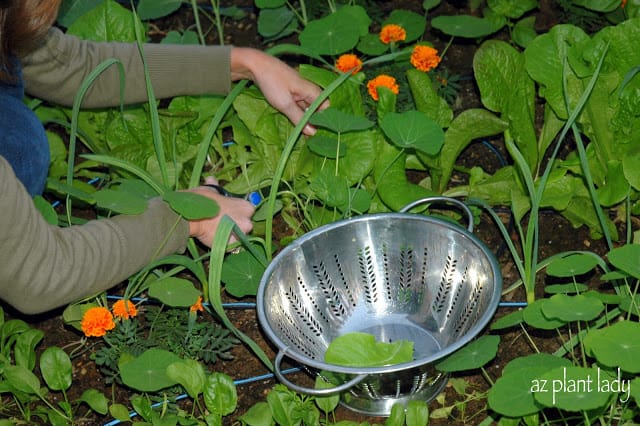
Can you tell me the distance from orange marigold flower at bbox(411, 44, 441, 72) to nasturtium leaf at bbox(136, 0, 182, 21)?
605 mm

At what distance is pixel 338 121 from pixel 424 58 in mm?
356

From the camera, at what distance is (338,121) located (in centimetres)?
198

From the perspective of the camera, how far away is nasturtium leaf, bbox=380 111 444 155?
1.93 meters

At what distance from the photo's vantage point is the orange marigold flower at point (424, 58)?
2.22 meters

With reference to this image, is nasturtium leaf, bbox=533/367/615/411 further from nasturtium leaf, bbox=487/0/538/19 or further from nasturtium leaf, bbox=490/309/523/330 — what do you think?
nasturtium leaf, bbox=487/0/538/19

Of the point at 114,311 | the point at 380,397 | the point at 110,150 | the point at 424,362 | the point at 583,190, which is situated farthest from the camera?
the point at 110,150

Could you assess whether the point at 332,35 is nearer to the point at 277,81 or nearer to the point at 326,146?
the point at 277,81

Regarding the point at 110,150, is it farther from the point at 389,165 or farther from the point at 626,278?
the point at 626,278

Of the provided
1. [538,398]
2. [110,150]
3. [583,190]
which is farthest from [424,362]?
[110,150]

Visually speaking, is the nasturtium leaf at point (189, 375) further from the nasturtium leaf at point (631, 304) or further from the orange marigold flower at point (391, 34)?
the orange marigold flower at point (391, 34)

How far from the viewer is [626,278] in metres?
1.83

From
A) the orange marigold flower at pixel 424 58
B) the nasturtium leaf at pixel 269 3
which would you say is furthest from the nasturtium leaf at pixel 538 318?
the nasturtium leaf at pixel 269 3

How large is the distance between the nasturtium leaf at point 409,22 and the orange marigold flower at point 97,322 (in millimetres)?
1033

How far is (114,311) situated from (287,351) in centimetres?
44
